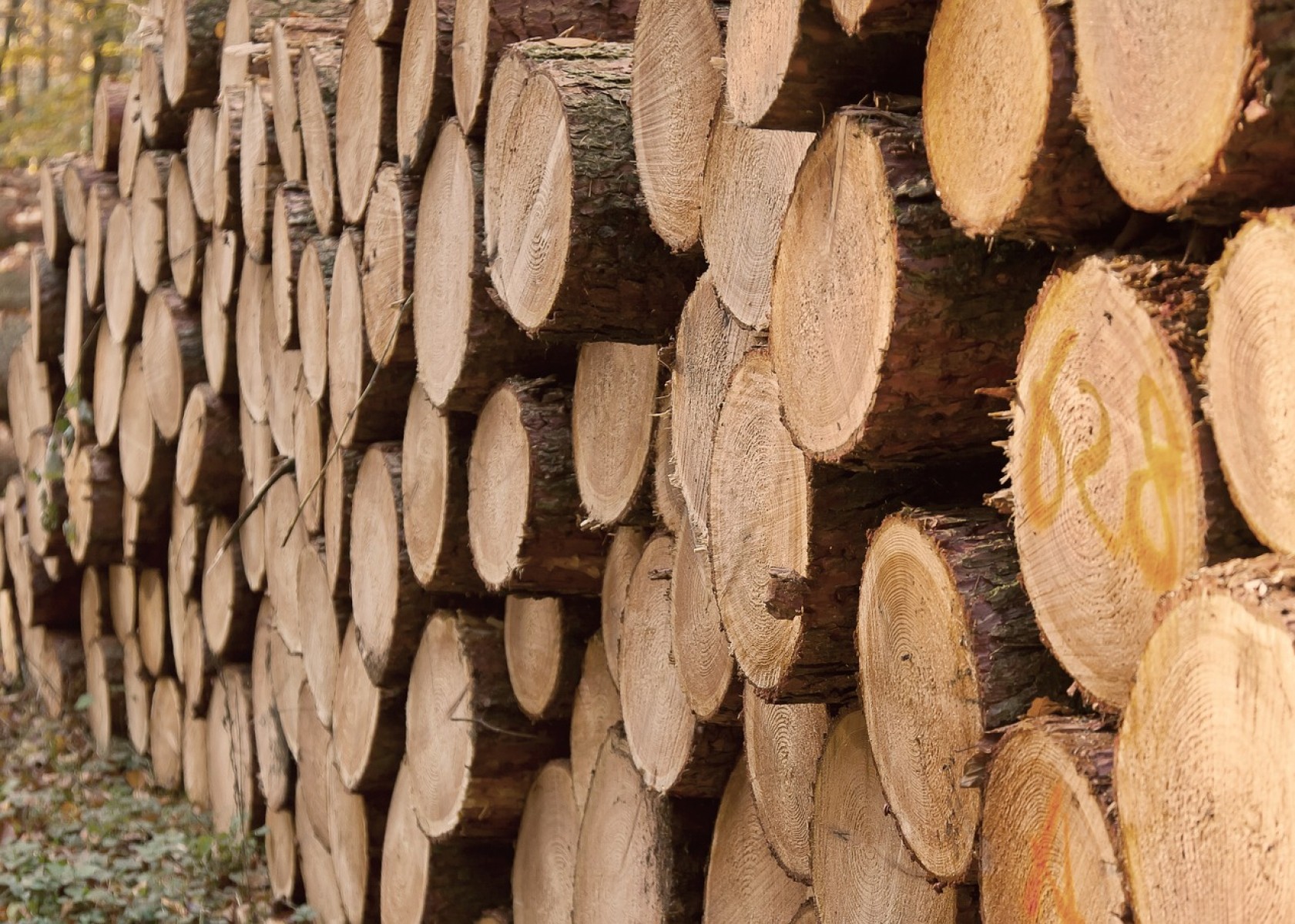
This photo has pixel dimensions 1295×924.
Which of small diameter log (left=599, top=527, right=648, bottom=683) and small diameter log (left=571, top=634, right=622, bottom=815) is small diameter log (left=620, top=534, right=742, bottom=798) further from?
small diameter log (left=571, top=634, right=622, bottom=815)

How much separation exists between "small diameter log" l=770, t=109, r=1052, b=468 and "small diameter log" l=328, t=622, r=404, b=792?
6.05 feet

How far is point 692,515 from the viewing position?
1770 mm

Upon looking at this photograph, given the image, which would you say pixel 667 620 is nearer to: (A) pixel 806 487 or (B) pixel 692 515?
(B) pixel 692 515

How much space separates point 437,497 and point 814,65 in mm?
1400

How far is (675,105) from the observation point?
1.78 meters

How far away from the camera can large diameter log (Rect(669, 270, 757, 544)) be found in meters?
1.71

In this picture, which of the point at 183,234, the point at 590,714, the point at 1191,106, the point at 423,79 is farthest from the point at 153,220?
the point at 1191,106

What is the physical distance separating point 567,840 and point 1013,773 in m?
1.43

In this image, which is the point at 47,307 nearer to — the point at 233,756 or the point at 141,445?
the point at 141,445

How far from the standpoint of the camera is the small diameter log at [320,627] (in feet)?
10.8

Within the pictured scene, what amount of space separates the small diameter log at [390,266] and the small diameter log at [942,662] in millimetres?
1470

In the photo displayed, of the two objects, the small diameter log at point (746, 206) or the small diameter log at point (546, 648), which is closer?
the small diameter log at point (746, 206)

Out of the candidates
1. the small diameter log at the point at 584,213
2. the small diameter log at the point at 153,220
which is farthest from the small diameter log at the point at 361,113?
the small diameter log at the point at 153,220

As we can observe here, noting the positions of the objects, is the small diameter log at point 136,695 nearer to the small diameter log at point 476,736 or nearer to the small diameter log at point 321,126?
the small diameter log at point 321,126
